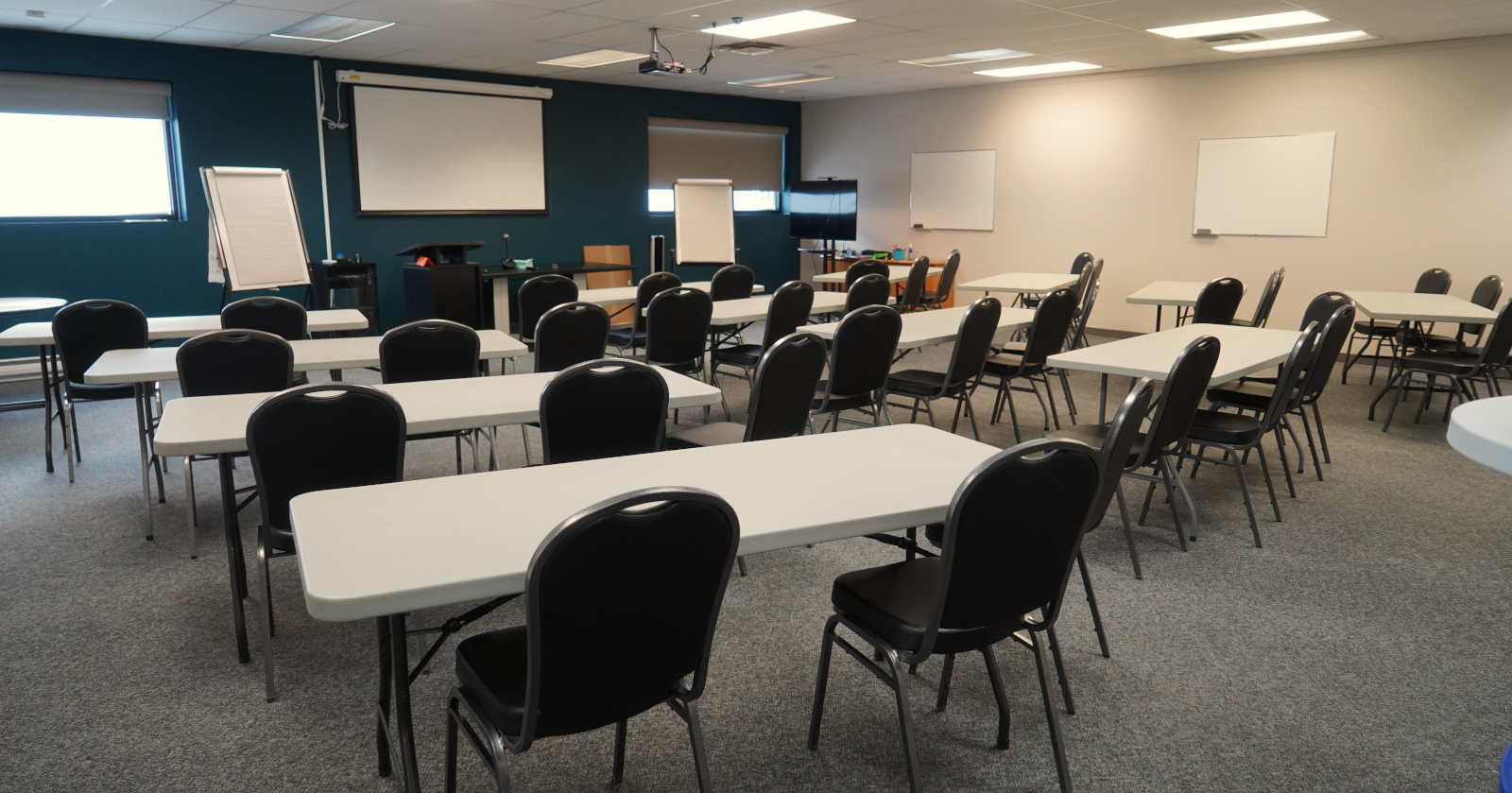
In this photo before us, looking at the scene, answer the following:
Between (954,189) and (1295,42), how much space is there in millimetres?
4134

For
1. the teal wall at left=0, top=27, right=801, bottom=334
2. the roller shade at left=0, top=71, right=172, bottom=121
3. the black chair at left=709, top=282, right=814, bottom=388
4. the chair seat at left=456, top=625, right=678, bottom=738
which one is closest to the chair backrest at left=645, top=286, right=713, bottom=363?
the black chair at left=709, top=282, right=814, bottom=388

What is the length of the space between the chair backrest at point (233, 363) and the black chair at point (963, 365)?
9.19ft

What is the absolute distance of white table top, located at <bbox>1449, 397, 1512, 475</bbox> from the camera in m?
1.08

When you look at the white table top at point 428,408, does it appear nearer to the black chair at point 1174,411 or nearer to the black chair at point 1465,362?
the black chair at point 1174,411

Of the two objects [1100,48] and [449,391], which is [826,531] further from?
[1100,48]

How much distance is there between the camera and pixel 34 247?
24.4 feet

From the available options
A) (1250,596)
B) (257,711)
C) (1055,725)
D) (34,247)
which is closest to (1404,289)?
(1250,596)

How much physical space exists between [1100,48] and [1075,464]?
24.4 ft

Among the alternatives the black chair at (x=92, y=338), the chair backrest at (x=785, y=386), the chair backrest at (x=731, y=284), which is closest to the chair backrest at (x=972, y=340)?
the chair backrest at (x=785, y=386)

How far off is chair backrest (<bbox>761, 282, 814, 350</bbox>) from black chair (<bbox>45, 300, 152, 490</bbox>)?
3.14 meters

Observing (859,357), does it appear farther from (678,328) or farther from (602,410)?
(602,410)

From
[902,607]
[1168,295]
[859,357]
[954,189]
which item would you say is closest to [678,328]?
[859,357]

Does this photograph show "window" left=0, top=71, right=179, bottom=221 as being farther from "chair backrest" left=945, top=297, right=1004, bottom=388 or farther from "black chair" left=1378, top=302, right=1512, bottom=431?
"black chair" left=1378, top=302, right=1512, bottom=431

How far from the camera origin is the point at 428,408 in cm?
297
